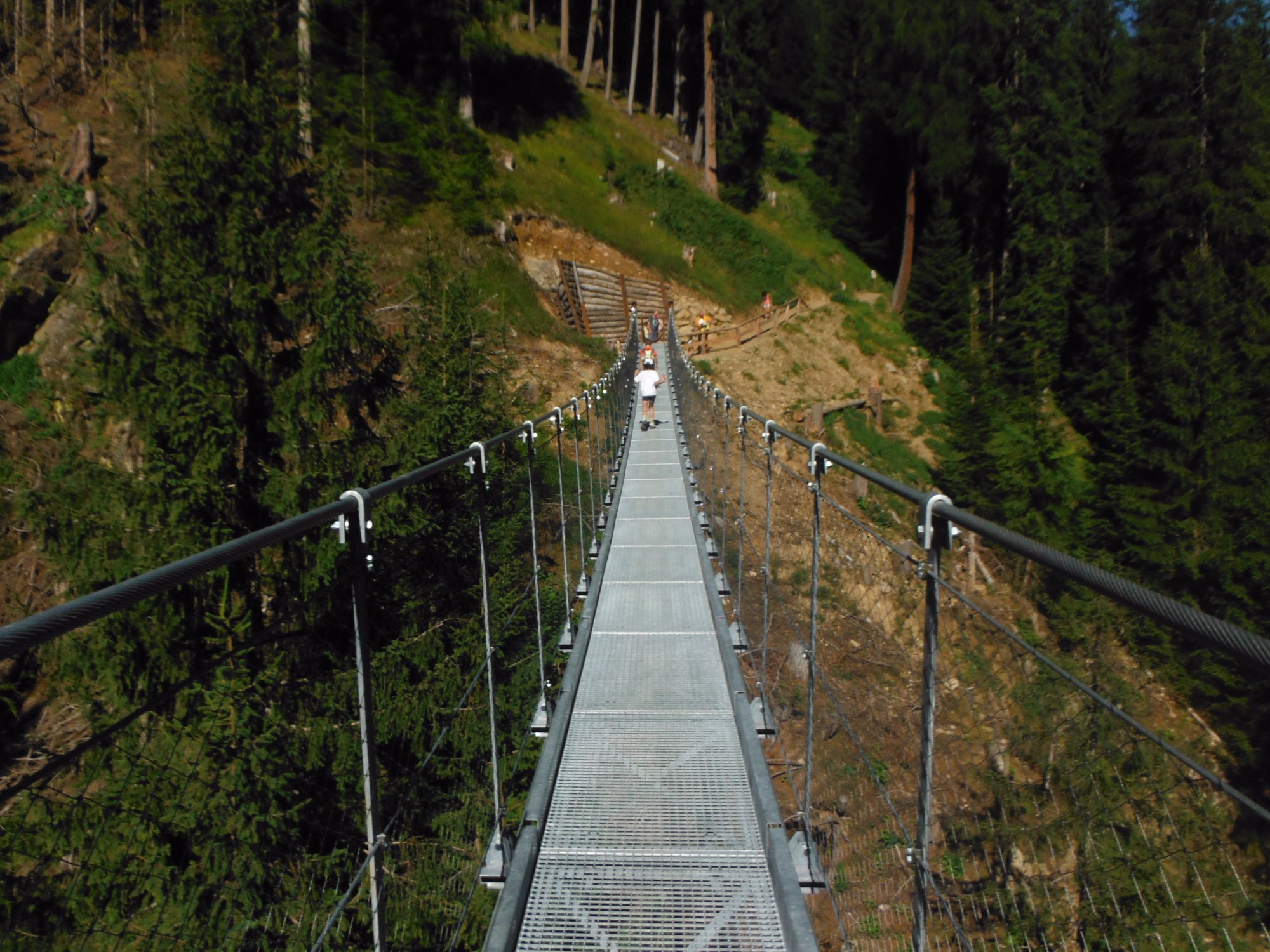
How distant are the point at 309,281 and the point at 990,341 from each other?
2665 cm

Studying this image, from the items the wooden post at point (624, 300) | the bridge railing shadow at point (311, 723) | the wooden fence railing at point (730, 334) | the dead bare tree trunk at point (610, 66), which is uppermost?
the dead bare tree trunk at point (610, 66)

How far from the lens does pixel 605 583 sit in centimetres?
630

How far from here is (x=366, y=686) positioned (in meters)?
1.87

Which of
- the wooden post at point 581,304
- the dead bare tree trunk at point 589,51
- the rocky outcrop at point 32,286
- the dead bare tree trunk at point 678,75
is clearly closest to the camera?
the rocky outcrop at point 32,286

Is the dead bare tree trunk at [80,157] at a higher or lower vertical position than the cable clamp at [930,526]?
higher

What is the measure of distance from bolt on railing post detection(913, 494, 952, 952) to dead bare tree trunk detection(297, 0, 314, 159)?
11.1 m

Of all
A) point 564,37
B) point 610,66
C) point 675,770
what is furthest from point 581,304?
point 610,66

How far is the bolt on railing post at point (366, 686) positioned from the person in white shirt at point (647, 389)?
1180 centimetres

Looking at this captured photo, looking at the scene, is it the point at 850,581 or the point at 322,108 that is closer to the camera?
the point at 850,581

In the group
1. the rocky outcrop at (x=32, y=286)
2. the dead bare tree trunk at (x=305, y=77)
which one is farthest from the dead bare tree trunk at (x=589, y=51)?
the rocky outcrop at (x=32, y=286)

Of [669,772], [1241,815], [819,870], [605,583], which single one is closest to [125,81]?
[605,583]

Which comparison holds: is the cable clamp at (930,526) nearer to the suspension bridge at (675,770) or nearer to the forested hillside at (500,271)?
the suspension bridge at (675,770)

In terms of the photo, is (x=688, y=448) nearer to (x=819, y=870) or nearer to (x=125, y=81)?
(x=819, y=870)

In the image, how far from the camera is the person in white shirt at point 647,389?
13.6m
